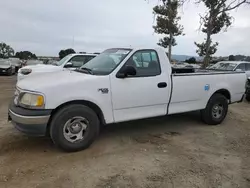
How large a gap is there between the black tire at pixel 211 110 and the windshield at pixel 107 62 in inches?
95.1

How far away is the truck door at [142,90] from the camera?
15.6 feet

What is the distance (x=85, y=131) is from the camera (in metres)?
4.50

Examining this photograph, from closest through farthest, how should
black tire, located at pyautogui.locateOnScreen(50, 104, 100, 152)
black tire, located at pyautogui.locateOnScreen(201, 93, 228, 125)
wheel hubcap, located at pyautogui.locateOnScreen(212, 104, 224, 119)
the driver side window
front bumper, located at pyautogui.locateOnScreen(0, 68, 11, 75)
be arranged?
black tire, located at pyautogui.locateOnScreen(50, 104, 100, 152)
the driver side window
black tire, located at pyautogui.locateOnScreen(201, 93, 228, 125)
wheel hubcap, located at pyautogui.locateOnScreen(212, 104, 224, 119)
front bumper, located at pyautogui.locateOnScreen(0, 68, 11, 75)

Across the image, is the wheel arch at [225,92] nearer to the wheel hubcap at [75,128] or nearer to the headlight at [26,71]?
the wheel hubcap at [75,128]

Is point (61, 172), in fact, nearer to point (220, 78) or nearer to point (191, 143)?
point (191, 143)

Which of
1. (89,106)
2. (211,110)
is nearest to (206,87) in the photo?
(211,110)

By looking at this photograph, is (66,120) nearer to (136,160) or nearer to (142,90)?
(136,160)

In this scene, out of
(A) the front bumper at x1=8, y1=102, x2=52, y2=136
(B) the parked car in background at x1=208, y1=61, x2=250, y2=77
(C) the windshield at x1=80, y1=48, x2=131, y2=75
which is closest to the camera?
(A) the front bumper at x1=8, y1=102, x2=52, y2=136

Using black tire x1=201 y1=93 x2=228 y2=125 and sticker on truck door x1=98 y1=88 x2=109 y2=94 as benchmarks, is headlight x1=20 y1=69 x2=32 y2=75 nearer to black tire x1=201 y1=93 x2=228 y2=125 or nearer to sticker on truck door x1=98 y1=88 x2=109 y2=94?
sticker on truck door x1=98 y1=88 x2=109 y2=94

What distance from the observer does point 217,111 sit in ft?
20.9

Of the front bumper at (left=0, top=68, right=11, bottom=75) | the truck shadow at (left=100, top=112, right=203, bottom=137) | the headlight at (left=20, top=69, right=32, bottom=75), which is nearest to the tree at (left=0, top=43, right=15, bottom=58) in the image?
the front bumper at (left=0, top=68, right=11, bottom=75)

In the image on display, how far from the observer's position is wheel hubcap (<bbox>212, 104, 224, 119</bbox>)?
6305mm

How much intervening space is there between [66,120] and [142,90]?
1.54 m

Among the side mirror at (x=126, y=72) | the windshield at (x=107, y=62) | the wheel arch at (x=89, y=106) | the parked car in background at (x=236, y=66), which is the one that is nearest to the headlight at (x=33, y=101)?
the wheel arch at (x=89, y=106)
